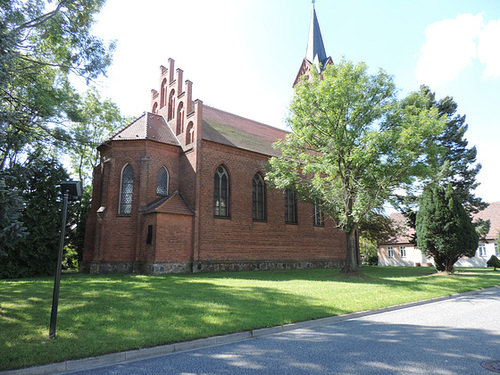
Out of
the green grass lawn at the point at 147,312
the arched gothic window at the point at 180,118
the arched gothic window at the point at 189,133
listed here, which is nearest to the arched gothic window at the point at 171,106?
the arched gothic window at the point at 180,118

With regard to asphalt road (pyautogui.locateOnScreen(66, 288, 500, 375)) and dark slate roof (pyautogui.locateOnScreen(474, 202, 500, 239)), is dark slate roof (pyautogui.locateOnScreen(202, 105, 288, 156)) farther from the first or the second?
dark slate roof (pyautogui.locateOnScreen(474, 202, 500, 239))

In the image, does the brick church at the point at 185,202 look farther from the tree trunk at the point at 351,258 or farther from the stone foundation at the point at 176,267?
the tree trunk at the point at 351,258

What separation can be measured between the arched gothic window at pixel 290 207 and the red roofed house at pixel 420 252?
1568cm

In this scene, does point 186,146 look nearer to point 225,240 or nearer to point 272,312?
point 225,240

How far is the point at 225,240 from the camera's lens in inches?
796

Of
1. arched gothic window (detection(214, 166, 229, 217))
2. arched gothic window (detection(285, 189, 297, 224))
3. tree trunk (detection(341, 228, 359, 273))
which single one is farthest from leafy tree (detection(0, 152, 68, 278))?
tree trunk (detection(341, 228, 359, 273))

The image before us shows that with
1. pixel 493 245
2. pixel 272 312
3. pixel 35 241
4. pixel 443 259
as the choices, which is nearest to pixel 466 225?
pixel 443 259

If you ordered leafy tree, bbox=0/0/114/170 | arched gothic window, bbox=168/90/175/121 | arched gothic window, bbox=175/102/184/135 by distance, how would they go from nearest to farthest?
leafy tree, bbox=0/0/114/170
arched gothic window, bbox=175/102/184/135
arched gothic window, bbox=168/90/175/121

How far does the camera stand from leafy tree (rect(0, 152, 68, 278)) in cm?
1549

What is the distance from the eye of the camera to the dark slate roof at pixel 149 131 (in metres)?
20.6

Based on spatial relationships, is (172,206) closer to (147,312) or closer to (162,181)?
(162,181)

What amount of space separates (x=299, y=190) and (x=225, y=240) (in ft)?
18.4

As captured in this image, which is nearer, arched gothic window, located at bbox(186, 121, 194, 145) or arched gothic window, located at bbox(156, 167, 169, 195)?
arched gothic window, located at bbox(156, 167, 169, 195)

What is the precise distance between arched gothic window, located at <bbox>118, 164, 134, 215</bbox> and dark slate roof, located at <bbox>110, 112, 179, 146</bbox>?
6.78ft
